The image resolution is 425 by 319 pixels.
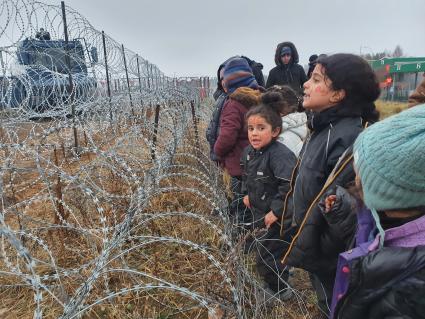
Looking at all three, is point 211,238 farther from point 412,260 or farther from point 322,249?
point 412,260

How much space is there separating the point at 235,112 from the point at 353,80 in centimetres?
151

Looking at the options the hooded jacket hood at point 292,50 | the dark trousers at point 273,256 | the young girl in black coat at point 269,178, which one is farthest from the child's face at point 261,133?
the hooded jacket hood at point 292,50

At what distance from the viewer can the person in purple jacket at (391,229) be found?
938 millimetres

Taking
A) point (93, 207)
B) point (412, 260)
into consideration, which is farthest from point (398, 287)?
point (93, 207)

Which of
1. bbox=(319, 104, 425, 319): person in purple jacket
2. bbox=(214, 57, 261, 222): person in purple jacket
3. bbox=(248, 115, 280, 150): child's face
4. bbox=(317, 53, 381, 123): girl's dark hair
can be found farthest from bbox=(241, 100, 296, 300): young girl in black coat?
bbox=(319, 104, 425, 319): person in purple jacket

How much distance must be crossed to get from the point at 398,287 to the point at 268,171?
1469 millimetres

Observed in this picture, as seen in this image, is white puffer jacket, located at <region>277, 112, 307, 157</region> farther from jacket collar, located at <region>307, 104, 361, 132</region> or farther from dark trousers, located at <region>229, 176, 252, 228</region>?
dark trousers, located at <region>229, 176, 252, 228</region>

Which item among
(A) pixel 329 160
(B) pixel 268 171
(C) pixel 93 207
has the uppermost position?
(A) pixel 329 160

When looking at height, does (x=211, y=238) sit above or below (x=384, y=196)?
below

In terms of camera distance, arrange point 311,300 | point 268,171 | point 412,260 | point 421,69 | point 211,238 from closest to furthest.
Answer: point 412,260
point 268,171
point 311,300
point 211,238
point 421,69

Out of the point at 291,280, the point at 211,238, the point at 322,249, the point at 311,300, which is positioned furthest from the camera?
the point at 211,238

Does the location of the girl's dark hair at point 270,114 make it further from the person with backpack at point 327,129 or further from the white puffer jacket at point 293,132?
the person with backpack at point 327,129

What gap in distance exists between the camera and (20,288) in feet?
8.61

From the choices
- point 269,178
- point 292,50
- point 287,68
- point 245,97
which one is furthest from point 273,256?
point 292,50
